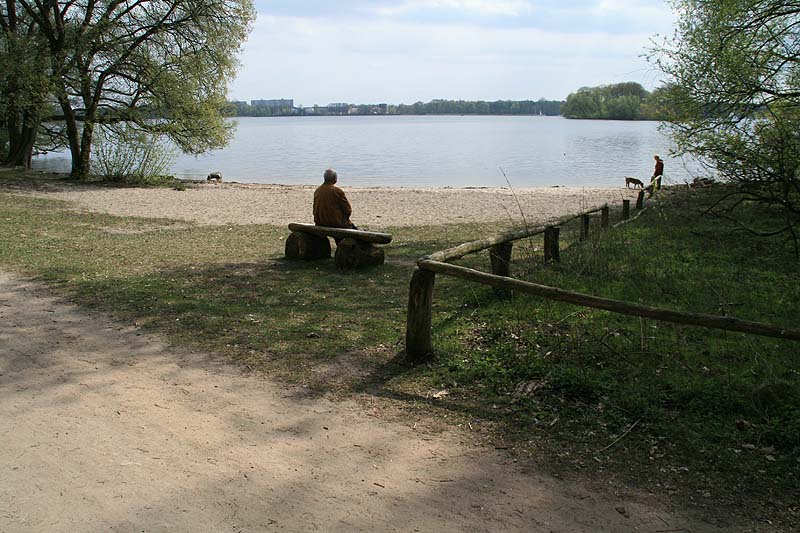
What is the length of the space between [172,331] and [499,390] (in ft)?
11.6

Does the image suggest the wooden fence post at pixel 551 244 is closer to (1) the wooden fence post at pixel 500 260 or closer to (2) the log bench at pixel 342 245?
(1) the wooden fence post at pixel 500 260

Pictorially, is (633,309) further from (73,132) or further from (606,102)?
(606,102)

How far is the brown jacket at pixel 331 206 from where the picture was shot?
10.5 metres

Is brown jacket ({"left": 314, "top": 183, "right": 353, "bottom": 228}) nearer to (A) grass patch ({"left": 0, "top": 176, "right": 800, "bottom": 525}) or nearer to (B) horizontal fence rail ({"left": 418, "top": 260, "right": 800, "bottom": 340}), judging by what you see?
(A) grass patch ({"left": 0, "top": 176, "right": 800, "bottom": 525})

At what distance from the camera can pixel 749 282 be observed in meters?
9.05

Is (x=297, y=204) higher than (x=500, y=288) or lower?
lower

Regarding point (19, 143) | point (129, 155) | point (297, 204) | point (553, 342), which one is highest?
point (19, 143)

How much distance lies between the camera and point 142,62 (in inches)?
1057

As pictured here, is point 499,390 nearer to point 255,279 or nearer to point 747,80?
point 255,279

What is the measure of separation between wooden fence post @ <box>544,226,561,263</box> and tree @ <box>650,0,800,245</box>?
3556 millimetres

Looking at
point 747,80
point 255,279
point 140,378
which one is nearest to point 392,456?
point 140,378

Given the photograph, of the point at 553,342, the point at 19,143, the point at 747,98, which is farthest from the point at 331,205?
the point at 19,143

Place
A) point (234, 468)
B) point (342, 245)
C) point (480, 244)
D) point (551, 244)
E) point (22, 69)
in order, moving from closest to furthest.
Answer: point (234, 468) → point (480, 244) → point (551, 244) → point (342, 245) → point (22, 69)

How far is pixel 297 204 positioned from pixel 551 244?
13.0 m
